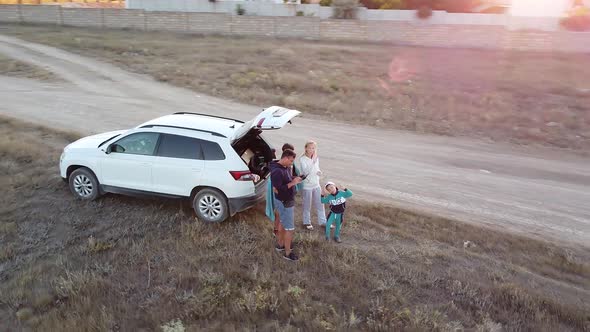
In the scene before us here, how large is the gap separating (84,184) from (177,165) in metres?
2.17

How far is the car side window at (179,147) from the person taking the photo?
320 inches

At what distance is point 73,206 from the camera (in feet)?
29.1

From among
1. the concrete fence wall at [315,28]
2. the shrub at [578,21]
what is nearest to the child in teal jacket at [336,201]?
the concrete fence wall at [315,28]

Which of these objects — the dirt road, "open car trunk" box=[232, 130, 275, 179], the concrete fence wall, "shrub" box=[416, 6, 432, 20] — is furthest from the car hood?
"shrub" box=[416, 6, 432, 20]

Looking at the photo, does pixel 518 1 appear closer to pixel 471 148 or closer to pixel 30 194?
pixel 471 148

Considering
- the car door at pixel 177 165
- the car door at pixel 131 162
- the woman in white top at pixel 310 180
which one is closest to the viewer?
the woman in white top at pixel 310 180

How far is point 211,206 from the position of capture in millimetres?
8156

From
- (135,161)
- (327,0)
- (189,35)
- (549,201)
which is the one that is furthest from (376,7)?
(135,161)

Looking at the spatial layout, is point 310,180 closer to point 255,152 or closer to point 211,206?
point 255,152

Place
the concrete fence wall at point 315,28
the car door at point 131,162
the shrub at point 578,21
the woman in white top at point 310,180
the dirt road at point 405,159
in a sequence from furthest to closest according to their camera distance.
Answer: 1. the shrub at point 578,21
2. the concrete fence wall at point 315,28
3. the dirt road at point 405,159
4. the car door at point 131,162
5. the woman in white top at point 310,180

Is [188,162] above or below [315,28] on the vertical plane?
below

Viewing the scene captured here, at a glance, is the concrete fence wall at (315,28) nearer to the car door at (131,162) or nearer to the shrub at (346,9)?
the shrub at (346,9)

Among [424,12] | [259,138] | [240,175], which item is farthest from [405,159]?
[424,12]

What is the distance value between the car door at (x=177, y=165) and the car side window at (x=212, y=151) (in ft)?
0.28
